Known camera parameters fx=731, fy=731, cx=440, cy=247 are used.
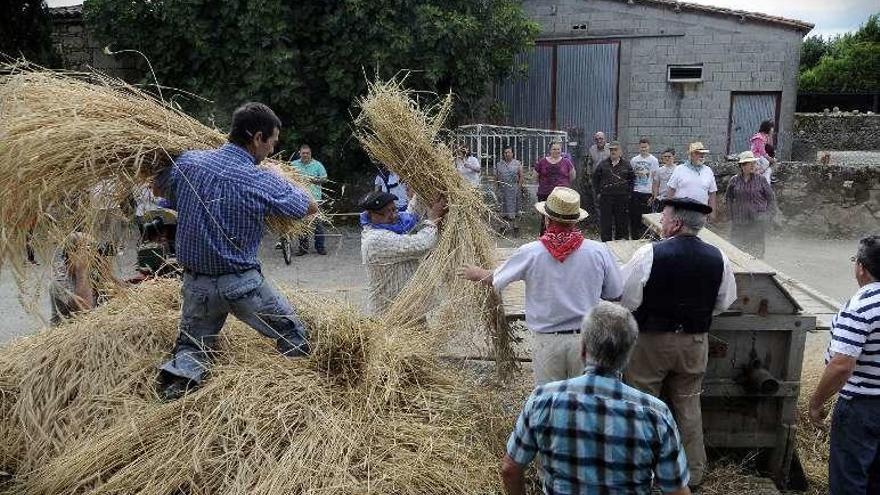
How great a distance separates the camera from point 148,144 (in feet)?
11.4

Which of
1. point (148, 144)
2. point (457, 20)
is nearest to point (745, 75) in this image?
point (457, 20)

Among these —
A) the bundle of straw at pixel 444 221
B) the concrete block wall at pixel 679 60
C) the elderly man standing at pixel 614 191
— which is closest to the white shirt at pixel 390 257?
the bundle of straw at pixel 444 221

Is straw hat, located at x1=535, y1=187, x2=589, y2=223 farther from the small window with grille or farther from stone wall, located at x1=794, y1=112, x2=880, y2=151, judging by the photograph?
stone wall, located at x1=794, y1=112, x2=880, y2=151

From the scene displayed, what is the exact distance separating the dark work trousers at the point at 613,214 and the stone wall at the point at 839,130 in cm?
696

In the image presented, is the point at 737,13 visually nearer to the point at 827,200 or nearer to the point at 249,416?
the point at 827,200

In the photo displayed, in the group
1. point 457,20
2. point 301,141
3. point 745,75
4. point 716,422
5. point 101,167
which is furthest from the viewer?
point 745,75

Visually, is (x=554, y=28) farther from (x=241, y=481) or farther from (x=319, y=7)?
(x=241, y=481)

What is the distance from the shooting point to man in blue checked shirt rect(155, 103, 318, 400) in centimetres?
340

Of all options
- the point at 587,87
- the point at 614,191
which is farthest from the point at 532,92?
the point at 614,191

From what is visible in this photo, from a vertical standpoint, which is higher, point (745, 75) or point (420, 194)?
point (745, 75)

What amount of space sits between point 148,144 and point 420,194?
1.67 metres

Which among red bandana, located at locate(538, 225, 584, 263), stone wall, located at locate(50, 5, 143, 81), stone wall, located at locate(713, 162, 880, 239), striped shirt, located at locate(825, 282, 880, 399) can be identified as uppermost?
stone wall, located at locate(50, 5, 143, 81)

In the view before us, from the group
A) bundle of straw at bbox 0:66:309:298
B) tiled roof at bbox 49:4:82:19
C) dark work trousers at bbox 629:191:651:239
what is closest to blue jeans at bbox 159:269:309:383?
bundle of straw at bbox 0:66:309:298

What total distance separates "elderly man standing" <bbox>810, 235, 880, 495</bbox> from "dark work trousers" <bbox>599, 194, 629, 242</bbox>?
6.88 meters
